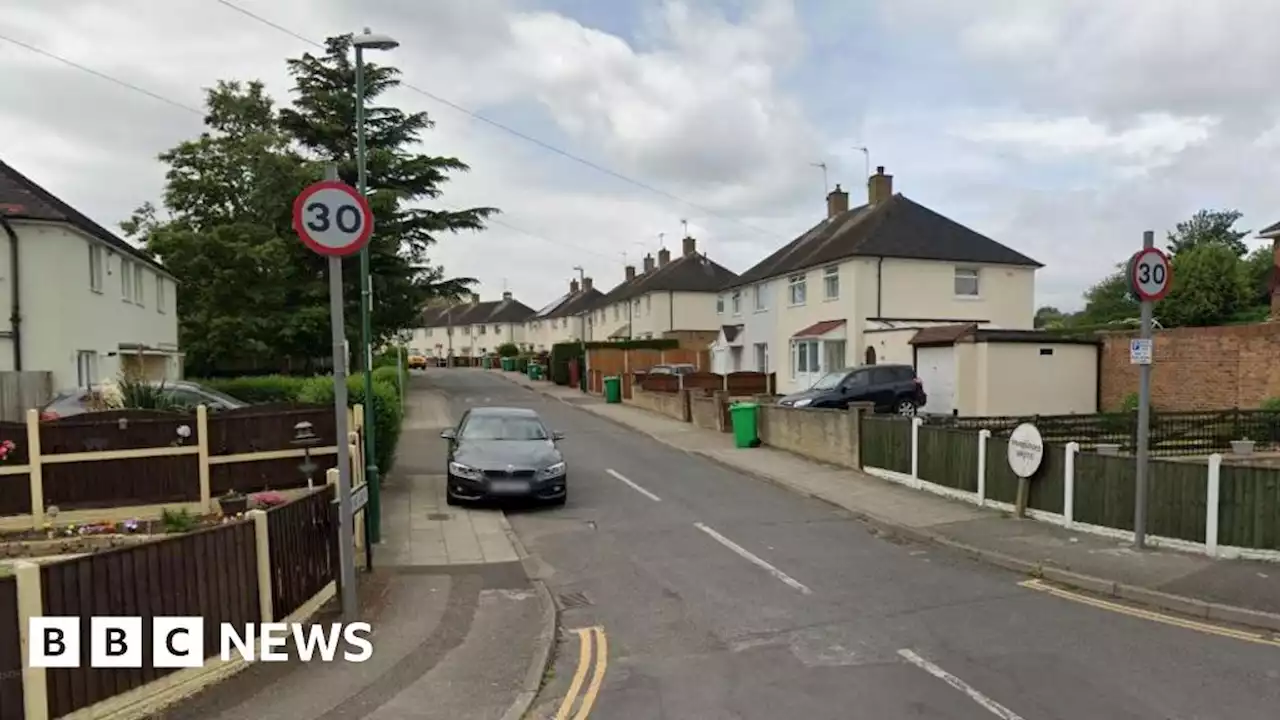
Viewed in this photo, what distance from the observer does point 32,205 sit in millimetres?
18922

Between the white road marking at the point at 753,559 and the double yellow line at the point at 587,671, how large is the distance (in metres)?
2.28

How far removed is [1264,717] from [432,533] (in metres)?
8.68

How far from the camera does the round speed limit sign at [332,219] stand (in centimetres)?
615

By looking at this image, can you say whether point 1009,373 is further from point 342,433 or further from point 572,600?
point 342,433

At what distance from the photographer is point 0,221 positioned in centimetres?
1809

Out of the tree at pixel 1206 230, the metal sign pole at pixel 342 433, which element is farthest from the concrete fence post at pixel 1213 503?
the tree at pixel 1206 230

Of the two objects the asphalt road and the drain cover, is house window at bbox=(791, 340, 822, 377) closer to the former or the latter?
the asphalt road

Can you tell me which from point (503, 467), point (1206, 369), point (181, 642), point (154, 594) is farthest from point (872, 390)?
point (154, 594)

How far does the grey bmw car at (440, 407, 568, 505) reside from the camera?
12180mm

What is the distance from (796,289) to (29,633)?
101ft

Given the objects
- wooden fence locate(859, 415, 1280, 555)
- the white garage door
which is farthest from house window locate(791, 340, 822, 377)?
wooden fence locate(859, 415, 1280, 555)

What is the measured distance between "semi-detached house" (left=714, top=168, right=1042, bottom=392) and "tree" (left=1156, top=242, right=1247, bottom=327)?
16.9m

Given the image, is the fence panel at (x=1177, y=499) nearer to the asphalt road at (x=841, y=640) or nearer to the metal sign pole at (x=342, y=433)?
the asphalt road at (x=841, y=640)

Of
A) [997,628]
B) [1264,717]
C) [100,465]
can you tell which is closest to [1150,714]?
[1264,717]
